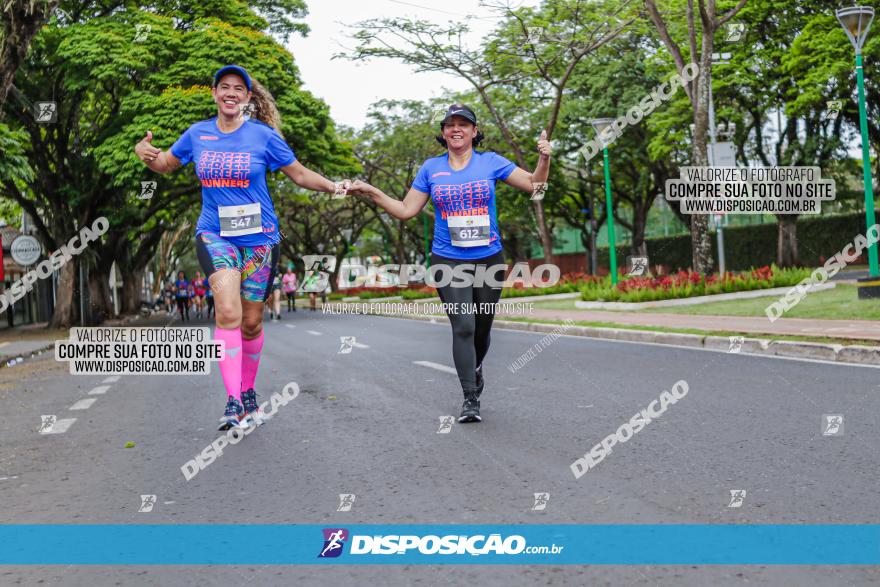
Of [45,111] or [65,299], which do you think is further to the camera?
[65,299]

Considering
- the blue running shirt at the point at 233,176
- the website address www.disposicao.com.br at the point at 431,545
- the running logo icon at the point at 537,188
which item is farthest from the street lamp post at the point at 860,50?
the website address www.disposicao.com.br at the point at 431,545

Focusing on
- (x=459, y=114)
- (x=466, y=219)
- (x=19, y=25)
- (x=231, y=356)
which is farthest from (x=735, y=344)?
(x=19, y=25)

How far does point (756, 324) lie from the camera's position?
1275 centimetres

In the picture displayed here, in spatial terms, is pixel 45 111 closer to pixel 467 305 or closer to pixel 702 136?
pixel 702 136

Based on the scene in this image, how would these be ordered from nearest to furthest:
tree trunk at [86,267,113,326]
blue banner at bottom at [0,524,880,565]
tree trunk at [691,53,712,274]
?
blue banner at bottom at [0,524,880,565] < tree trunk at [691,53,712,274] < tree trunk at [86,267,113,326]

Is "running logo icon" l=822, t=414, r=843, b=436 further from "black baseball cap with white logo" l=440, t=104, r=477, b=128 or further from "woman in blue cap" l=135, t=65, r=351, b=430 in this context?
"woman in blue cap" l=135, t=65, r=351, b=430

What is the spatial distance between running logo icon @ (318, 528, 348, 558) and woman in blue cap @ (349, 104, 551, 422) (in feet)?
8.24

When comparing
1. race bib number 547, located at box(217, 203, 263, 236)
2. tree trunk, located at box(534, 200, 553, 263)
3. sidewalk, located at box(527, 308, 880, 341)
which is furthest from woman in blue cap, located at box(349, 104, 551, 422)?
tree trunk, located at box(534, 200, 553, 263)

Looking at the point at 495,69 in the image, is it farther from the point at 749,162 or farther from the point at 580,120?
the point at 749,162

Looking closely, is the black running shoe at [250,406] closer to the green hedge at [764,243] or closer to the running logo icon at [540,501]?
the running logo icon at [540,501]

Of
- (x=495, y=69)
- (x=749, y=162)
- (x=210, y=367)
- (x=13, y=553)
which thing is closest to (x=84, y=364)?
(x=210, y=367)

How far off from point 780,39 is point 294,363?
2752 centimetres

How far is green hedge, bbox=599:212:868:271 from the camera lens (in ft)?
123

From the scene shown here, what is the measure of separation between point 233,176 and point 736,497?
356 cm
